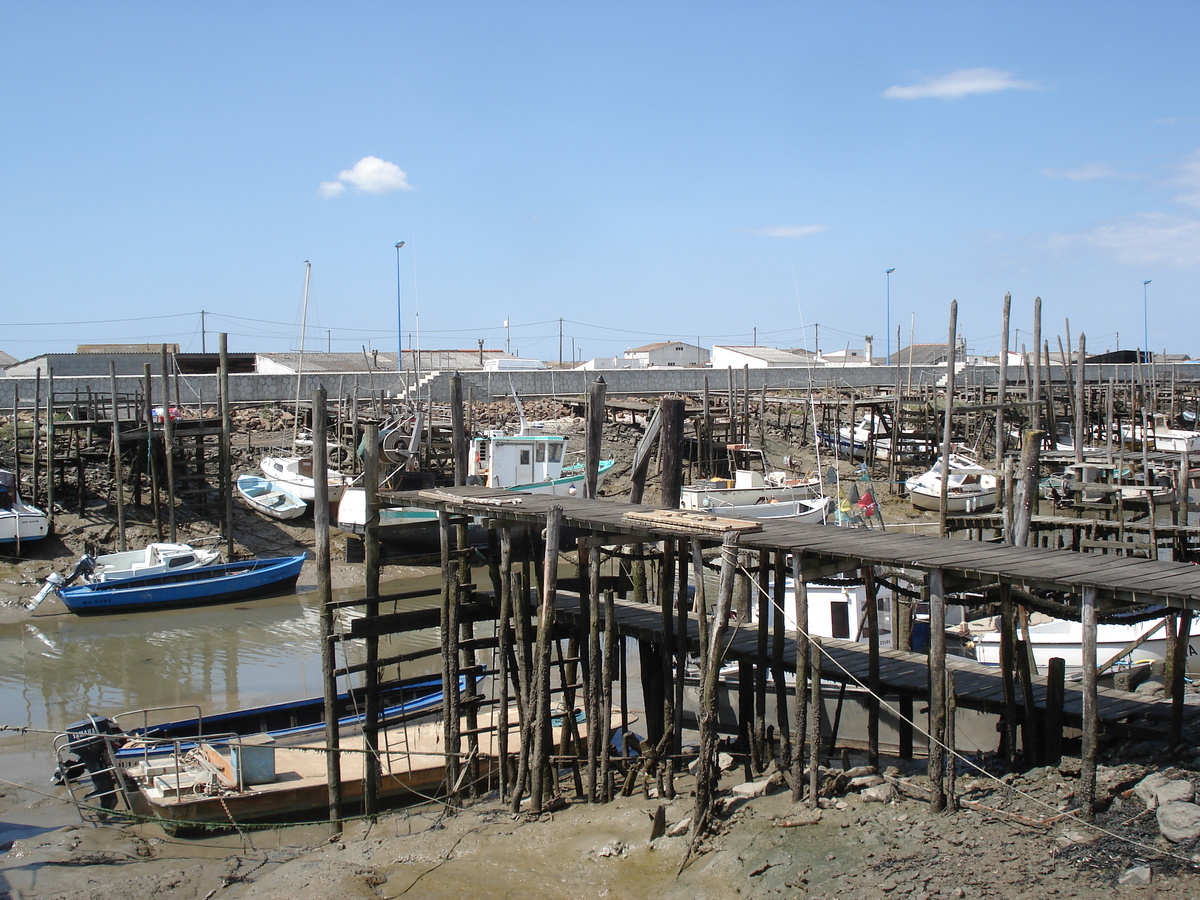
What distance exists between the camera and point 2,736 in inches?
567

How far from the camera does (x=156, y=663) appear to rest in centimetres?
1842

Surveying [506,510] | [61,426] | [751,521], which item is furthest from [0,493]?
Result: [751,521]

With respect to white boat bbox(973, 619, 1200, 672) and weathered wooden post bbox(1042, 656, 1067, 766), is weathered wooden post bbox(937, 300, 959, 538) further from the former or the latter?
weathered wooden post bbox(1042, 656, 1067, 766)

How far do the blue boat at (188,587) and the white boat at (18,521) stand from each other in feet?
9.13

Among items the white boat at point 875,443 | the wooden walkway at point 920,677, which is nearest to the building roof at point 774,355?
the white boat at point 875,443

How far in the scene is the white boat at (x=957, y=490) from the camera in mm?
29172

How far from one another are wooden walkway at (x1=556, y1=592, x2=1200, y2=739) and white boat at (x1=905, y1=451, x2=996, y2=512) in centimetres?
1805

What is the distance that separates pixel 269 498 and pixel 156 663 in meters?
8.72

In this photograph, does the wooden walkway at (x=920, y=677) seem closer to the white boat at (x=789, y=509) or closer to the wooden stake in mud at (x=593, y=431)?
the wooden stake in mud at (x=593, y=431)

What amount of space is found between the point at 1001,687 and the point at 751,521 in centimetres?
294

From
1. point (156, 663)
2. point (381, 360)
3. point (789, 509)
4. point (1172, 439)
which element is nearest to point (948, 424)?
point (789, 509)

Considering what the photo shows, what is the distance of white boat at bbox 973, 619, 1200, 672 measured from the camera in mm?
13812

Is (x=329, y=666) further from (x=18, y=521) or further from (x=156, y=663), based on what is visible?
(x=18, y=521)

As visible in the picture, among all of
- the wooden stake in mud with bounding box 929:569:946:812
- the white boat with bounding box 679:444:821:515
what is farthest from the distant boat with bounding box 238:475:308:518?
the wooden stake in mud with bounding box 929:569:946:812
